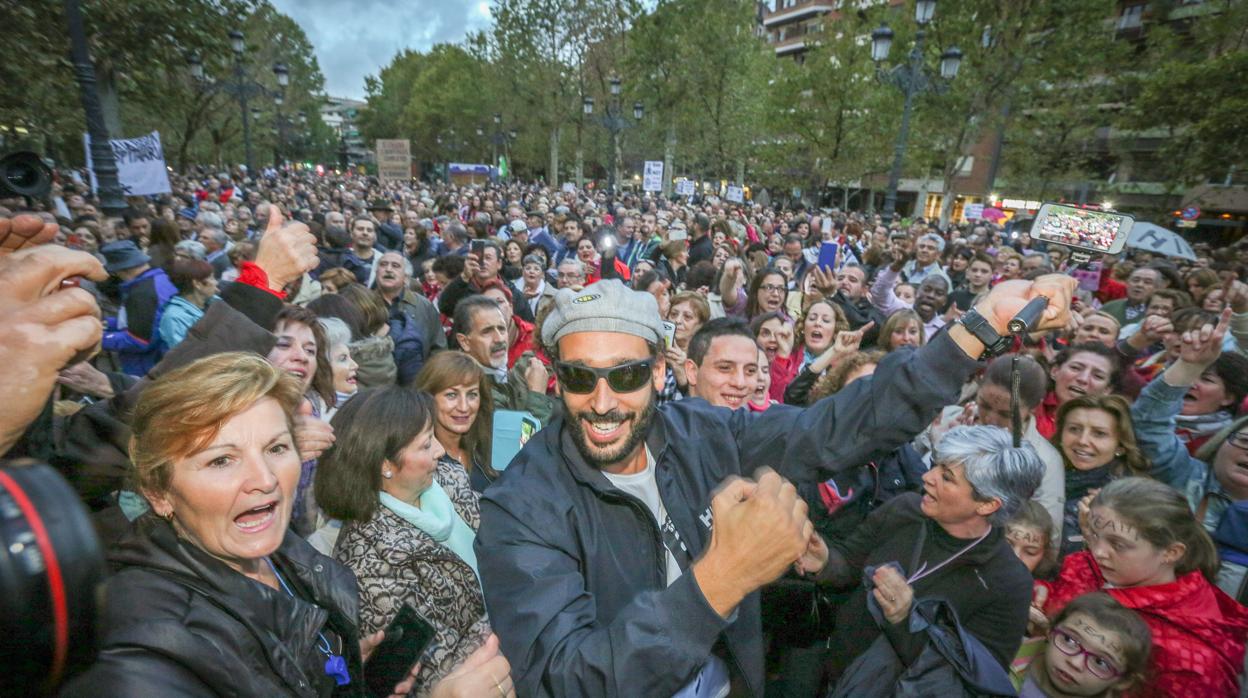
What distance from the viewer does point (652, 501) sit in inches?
72.0

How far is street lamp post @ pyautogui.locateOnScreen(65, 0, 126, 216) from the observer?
25.0 feet

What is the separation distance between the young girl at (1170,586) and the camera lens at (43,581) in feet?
10.6

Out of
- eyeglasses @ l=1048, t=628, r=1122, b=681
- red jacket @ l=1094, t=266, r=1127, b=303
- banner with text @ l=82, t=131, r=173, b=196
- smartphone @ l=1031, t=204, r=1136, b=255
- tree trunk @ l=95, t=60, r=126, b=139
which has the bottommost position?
eyeglasses @ l=1048, t=628, r=1122, b=681

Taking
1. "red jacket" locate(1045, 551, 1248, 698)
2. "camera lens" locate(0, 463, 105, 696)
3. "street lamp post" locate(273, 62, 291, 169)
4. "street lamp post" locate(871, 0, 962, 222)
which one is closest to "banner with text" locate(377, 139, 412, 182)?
"street lamp post" locate(273, 62, 291, 169)

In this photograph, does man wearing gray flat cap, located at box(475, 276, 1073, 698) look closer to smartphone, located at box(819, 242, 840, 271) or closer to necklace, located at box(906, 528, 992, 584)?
necklace, located at box(906, 528, 992, 584)

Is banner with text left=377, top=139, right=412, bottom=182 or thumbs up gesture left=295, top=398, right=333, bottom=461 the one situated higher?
banner with text left=377, top=139, right=412, bottom=182

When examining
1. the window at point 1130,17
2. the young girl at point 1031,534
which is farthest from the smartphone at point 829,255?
the window at point 1130,17

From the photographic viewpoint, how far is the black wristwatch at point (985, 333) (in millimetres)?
1623

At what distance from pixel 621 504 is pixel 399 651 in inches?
36.9

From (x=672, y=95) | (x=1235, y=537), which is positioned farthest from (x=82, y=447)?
(x=672, y=95)

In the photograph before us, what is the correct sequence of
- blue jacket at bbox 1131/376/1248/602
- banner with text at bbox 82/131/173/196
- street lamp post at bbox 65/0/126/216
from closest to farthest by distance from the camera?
blue jacket at bbox 1131/376/1248/602
street lamp post at bbox 65/0/126/216
banner with text at bbox 82/131/173/196

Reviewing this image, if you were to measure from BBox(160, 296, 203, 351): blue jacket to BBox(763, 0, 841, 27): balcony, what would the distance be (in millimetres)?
61773

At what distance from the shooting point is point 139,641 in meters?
1.19

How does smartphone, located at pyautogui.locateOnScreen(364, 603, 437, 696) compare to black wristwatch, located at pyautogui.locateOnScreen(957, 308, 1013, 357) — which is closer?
black wristwatch, located at pyautogui.locateOnScreen(957, 308, 1013, 357)
